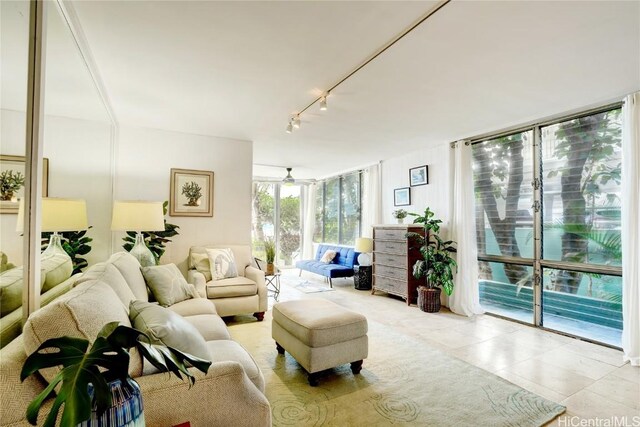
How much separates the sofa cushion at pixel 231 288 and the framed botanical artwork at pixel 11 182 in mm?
2463

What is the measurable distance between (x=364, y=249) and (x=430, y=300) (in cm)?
166

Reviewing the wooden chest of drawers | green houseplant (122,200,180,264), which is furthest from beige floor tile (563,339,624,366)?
green houseplant (122,200,180,264)

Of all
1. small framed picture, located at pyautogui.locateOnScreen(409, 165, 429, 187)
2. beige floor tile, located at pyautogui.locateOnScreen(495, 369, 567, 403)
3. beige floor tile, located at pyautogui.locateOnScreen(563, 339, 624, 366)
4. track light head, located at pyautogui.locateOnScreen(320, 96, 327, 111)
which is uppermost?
track light head, located at pyautogui.locateOnScreen(320, 96, 327, 111)

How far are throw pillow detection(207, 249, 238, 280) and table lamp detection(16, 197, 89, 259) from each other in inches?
74.5

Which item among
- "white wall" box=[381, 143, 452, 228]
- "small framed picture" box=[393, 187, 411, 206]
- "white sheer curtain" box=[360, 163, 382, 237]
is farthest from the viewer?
"white sheer curtain" box=[360, 163, 382, 237]

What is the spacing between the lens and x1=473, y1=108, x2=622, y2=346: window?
10.3 feet

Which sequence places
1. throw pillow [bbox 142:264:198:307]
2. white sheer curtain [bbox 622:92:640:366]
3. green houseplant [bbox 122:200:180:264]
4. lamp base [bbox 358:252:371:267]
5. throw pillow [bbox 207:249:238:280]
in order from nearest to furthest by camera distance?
1. throw pillow [bbox 142:264:198:307]
2. white sheer curtain [bbox 622:92:640:366]
3. green houseplant [bbox 122:200:180:264]
4. throw pillow [bbox 207:249:238:280]
5. lamp base [bbox 358:252:371:267]

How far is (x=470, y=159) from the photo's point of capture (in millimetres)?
4316

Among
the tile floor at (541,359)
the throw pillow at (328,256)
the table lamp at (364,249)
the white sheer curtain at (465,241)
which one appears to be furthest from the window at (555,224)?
the throw pillow at (328,256)

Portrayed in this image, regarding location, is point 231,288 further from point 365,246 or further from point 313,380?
point 365,246

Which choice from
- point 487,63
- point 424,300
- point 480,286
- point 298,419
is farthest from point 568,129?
point 298,419

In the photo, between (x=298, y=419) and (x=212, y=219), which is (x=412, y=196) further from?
(x=298, y=419)

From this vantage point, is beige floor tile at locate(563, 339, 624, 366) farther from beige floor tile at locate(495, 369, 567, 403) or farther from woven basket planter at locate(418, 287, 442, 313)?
woven basket planter at locate(418, 287, 442, 313)

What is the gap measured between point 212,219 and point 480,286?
13.1 feet
